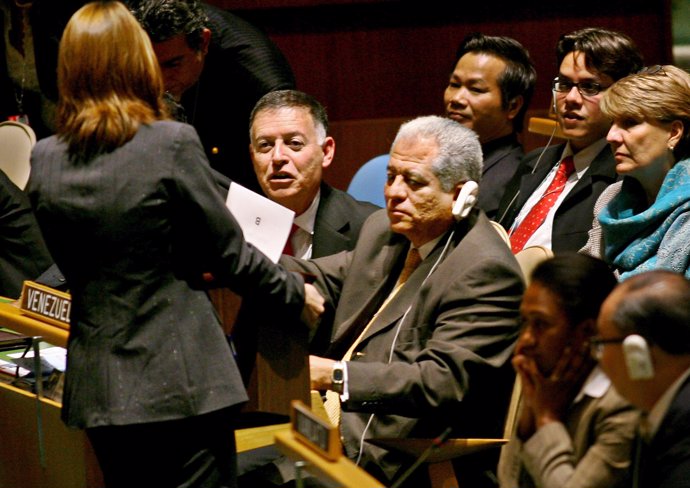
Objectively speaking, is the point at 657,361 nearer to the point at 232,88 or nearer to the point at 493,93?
the point at 493,93

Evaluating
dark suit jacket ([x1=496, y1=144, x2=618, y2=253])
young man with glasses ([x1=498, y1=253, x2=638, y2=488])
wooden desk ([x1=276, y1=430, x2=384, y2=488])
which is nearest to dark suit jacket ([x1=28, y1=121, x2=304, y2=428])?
wooden desk ([x1=276, y1=430, x2=384, y2=488])

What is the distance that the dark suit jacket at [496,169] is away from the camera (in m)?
3.74

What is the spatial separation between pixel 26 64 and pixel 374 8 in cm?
148

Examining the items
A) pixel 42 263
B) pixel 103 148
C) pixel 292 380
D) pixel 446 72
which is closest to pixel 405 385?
pixel 292 380

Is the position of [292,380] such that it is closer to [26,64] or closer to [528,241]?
[528,241]

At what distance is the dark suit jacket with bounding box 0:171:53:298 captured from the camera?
4.02 m

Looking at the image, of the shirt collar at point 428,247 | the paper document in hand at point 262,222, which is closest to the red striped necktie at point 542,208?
the shirt collar at point 428,247

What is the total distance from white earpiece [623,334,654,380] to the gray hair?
1.03m

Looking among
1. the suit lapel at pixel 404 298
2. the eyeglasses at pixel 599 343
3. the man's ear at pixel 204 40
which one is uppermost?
the man's ear at pixel 204 40

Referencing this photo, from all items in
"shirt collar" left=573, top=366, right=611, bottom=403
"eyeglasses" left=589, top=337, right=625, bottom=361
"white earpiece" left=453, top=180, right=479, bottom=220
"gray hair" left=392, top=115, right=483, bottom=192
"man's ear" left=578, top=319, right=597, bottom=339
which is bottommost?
"shirt collar" left=573, top=366, right=611, bottom=403

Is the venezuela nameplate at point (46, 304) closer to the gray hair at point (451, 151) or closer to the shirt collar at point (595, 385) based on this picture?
the gray hair at point (451, 151)

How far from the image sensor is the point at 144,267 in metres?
2.10

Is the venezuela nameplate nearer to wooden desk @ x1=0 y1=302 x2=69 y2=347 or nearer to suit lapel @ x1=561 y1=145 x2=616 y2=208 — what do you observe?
wooden desk @ x1=0 y1=302 x2=69 y2=347

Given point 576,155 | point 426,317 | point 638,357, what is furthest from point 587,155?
point 638,357
